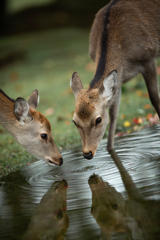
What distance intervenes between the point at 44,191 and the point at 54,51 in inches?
572

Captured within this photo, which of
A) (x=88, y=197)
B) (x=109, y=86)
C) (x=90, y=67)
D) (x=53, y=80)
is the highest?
(x=109, y=86)

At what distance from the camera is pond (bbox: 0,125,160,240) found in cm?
327

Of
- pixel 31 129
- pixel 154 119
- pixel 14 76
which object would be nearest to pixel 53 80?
pixel 14 76

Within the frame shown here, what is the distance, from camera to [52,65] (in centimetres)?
1628

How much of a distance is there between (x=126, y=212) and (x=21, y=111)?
2.70 meters

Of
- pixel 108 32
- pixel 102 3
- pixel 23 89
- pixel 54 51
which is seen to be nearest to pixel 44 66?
pixel 54 51

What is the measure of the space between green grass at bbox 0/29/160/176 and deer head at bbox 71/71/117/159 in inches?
60.7

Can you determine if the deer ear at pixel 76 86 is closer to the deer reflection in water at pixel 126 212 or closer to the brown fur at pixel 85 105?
the brown fur at pixel 85 105

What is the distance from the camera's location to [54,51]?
18281 millimetres

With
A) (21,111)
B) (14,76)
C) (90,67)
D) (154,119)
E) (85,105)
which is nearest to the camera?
(85,105)

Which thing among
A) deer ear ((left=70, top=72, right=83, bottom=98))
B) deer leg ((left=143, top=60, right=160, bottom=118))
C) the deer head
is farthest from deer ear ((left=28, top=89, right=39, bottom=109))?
deer leg ((left=143, top=60, right=160, bottom=118))

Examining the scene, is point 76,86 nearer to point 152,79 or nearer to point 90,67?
point 152,79

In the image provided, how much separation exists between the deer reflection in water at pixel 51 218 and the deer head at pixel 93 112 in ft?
2.76

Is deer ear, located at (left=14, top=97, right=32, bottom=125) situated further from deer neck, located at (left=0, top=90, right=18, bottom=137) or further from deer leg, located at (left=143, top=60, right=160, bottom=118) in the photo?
deer leg, located at (left=143, top=60, right=160, bottom=118)
